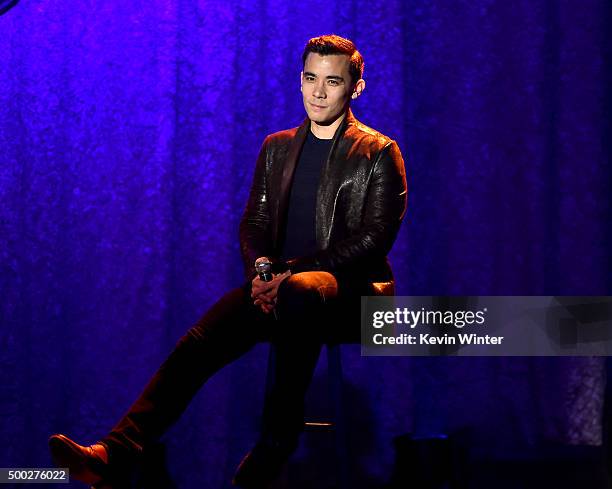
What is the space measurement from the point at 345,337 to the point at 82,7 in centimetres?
166

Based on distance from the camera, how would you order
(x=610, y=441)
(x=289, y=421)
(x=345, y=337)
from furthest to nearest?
(x=610, y=441) < (x=345, y=337) < (x=289, y=421)

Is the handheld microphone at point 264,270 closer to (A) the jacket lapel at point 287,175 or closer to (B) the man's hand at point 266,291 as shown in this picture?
(B) the man's hand at point 266,291

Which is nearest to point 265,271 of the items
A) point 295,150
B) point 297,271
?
point 297,271

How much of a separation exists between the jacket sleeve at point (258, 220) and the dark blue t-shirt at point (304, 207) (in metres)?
0.07

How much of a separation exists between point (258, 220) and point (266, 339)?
1.24ft

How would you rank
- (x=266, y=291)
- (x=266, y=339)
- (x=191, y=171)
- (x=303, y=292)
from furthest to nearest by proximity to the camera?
(x=191, y=171) < (x=266, y=339) < (x=266, y=291) < (x=303, y=292)

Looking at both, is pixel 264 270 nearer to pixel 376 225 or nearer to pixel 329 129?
pixel 376 225

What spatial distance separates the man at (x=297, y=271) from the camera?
6.82 ft

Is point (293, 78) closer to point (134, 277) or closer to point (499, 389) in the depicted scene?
point (134, 277)

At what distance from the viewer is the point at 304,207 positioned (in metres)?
2.43

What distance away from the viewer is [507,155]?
3158 millimetres

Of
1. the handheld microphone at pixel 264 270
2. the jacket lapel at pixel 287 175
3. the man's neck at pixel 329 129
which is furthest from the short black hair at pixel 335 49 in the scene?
the handheld microphone at pixel 264 270

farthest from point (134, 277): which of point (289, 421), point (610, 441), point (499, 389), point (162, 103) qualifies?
point (610, 441)

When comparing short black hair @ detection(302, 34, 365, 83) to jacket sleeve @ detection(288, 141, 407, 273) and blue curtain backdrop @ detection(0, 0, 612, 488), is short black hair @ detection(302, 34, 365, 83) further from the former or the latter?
blue curtain backdrop @ detection(0, 0, 612, 488)
